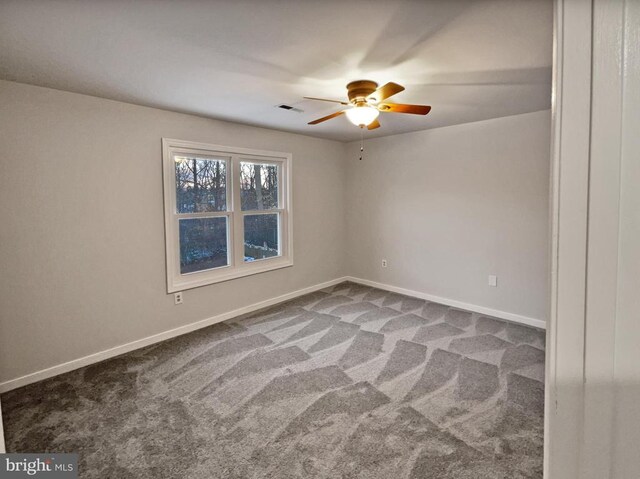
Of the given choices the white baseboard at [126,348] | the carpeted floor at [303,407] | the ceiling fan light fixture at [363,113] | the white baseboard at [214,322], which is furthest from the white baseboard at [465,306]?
the ceiling fan light fixture at [363,113]

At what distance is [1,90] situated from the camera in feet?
7.95

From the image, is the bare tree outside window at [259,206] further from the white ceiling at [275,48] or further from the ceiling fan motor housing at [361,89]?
the ceiling fan motor housing at [361,89]

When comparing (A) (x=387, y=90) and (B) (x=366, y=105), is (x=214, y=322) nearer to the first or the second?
(B) (x=366, y=105)

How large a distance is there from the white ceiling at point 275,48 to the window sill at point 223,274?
181cm

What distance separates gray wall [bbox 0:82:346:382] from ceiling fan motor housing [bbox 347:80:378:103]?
1.89 metres

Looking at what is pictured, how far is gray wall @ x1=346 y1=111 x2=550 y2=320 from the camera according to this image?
3.65m

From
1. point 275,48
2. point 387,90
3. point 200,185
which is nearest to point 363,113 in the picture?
point 387,90

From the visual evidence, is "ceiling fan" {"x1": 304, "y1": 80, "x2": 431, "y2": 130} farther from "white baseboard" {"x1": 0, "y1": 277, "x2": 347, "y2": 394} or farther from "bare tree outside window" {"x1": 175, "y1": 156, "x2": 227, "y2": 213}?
"white baseboard" {"x1": 0, "y1": 277, "x2": 347, "y2": 394}

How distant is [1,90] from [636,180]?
354cm

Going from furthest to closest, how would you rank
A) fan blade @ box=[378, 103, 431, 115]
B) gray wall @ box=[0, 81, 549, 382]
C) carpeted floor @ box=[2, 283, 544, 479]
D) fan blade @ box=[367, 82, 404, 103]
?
1. gray wall @ box=[0, 81, 549, 382]
2. fan blade @ box=[378, 103, 431, 115]
3. fan blade @ box=[367, 82, 404, 103]
4. carpeted floor @ box=[2, 283, 544, 479]

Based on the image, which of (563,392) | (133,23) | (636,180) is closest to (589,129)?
(636,180)

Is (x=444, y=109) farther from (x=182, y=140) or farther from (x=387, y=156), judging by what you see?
(x=182, y=140)

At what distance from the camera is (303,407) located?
2.34m

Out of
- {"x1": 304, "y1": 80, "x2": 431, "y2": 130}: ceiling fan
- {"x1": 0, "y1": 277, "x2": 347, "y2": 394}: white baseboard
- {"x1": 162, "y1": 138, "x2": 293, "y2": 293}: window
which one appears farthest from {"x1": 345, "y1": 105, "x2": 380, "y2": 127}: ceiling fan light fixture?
{"x1": 0, "y1": 277, "x2": 347, "y2": 394}: white baseboard
